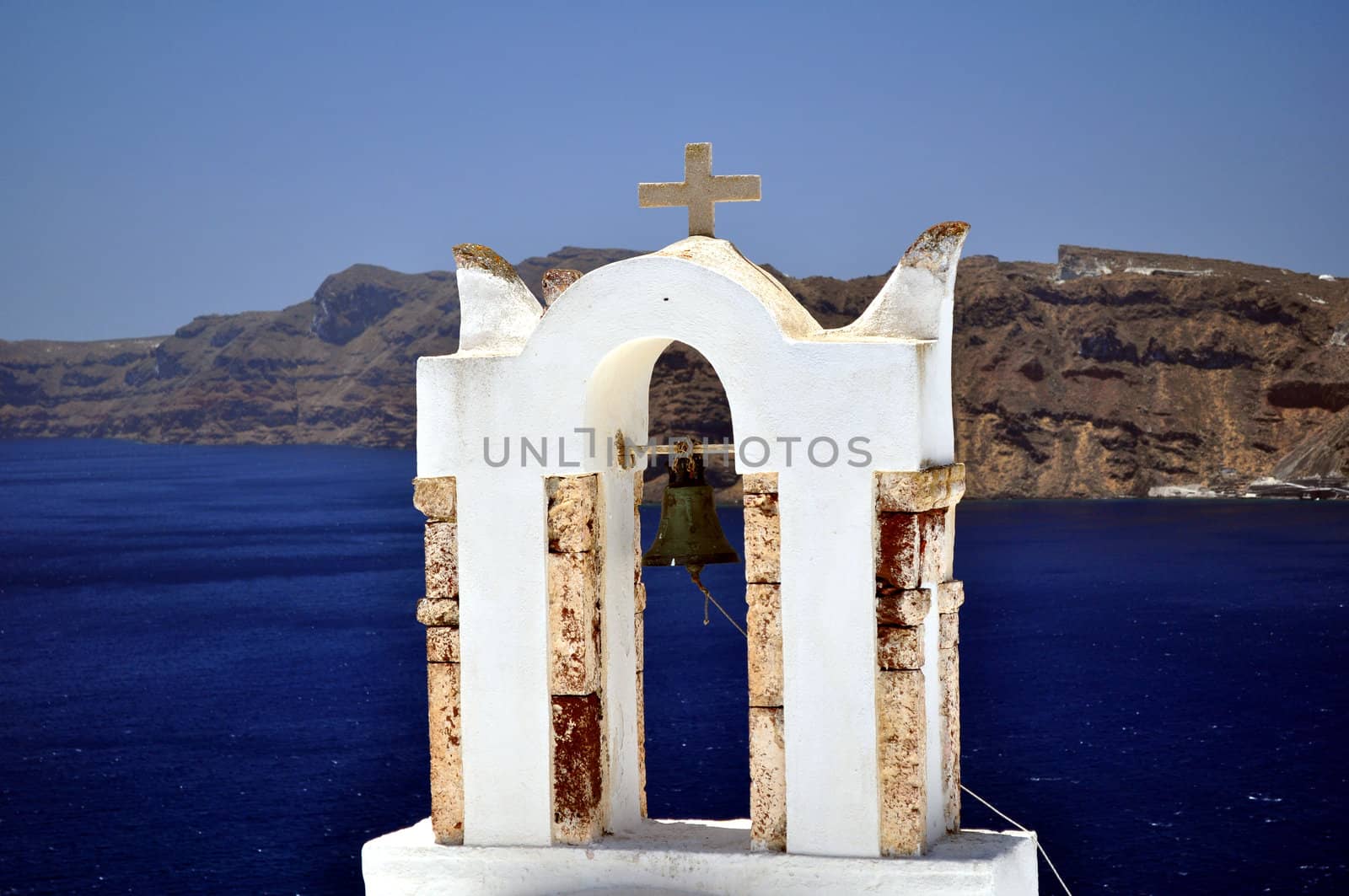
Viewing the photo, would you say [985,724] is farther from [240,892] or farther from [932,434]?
[932,434]

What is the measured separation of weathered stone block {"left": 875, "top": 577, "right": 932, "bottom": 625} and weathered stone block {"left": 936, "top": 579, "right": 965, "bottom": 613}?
44 centimetres

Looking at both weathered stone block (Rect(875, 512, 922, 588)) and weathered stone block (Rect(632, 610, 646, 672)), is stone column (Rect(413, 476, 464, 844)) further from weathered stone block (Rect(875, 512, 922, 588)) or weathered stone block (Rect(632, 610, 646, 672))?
weathered stone block (Rect(875, 512, 922, 588))

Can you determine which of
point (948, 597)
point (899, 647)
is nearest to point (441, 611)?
point (899, 647)

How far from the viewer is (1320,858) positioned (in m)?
37.1

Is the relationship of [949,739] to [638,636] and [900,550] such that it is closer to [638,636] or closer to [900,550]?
[900,550]

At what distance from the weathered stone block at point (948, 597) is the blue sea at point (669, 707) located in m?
28.6

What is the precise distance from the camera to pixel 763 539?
7.73 meters

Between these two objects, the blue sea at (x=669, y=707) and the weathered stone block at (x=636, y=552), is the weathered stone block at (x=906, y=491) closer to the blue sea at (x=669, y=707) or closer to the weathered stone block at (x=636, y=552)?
the weathered stone block at (x=636, y=552)

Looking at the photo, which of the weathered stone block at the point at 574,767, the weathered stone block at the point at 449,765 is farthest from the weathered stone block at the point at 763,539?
the weathered stone block at the point at 449,765

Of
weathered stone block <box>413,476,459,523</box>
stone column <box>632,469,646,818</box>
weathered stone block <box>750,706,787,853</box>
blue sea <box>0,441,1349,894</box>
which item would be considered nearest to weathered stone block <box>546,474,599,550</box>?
weathered stone block <box>413,476,459,523</box>

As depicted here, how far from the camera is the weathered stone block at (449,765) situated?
8055mm

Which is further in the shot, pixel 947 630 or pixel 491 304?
pixel 491 304

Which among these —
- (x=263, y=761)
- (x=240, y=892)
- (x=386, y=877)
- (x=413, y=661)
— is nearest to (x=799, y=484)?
(x=386, y=877)

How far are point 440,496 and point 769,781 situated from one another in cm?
207
